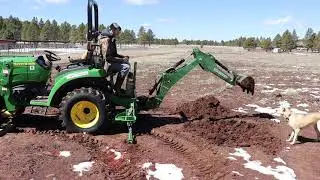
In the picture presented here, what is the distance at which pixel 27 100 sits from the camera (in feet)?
33.7

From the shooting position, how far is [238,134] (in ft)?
34.2

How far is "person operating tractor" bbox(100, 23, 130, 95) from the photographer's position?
33.0 feet

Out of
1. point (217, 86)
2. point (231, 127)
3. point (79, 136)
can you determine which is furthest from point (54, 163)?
point (217, 86)

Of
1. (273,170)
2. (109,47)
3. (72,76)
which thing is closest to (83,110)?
(72,76)

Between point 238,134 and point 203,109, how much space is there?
2.30 m

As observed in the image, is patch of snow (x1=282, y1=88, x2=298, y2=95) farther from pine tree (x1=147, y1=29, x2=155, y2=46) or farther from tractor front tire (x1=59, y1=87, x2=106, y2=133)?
pine tree (x1=147, y1=29, x2=155, y2=46)

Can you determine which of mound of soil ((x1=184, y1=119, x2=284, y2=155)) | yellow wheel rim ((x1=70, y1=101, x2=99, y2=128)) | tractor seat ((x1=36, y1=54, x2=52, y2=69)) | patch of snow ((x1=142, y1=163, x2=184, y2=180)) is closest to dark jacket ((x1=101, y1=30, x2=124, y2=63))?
yellow wheel rim ((x1=70, y1=101, x2=99, y2=128))

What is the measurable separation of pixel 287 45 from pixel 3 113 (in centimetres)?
12150

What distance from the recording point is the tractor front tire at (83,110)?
976cm

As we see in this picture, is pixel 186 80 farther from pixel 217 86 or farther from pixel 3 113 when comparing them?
pixel 3 113

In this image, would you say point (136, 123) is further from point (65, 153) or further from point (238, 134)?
point (65, 153)

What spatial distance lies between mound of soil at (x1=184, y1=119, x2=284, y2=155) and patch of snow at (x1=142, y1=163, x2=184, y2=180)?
1879mm

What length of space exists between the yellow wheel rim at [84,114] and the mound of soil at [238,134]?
2.18m

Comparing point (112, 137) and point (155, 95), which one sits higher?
point (155, 95)
